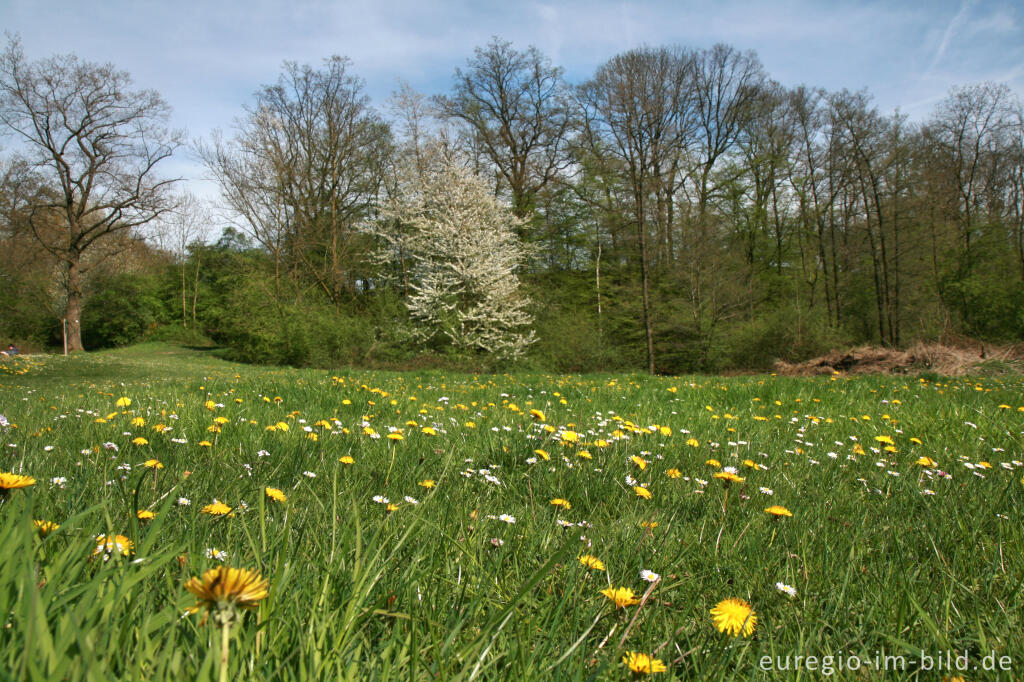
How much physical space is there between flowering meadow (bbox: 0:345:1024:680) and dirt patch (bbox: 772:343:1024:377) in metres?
9.64

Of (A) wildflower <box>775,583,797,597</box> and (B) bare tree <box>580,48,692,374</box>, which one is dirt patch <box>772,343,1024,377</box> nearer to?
(B) bare tree <box>580,48,692,374</box>

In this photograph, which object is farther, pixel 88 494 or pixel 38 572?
pixel 88 494

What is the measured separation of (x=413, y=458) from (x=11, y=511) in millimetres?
1575

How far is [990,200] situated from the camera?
70.2 feet

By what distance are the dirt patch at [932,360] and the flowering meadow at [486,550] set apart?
9.64 m

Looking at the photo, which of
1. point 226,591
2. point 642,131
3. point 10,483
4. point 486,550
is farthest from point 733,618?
point 642,131

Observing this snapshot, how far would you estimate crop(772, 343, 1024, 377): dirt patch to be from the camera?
10.6 metres

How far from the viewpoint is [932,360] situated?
37.6 feet

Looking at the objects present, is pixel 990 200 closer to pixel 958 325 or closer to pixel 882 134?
pixel 882 134

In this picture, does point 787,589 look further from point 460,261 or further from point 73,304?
point 73,304

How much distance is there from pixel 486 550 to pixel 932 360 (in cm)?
1377

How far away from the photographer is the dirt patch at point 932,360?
10.6m

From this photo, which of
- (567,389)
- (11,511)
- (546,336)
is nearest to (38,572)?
(11,511)

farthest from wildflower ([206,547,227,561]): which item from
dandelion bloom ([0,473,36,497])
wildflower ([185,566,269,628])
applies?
wildflower ([185,566,269,628])
